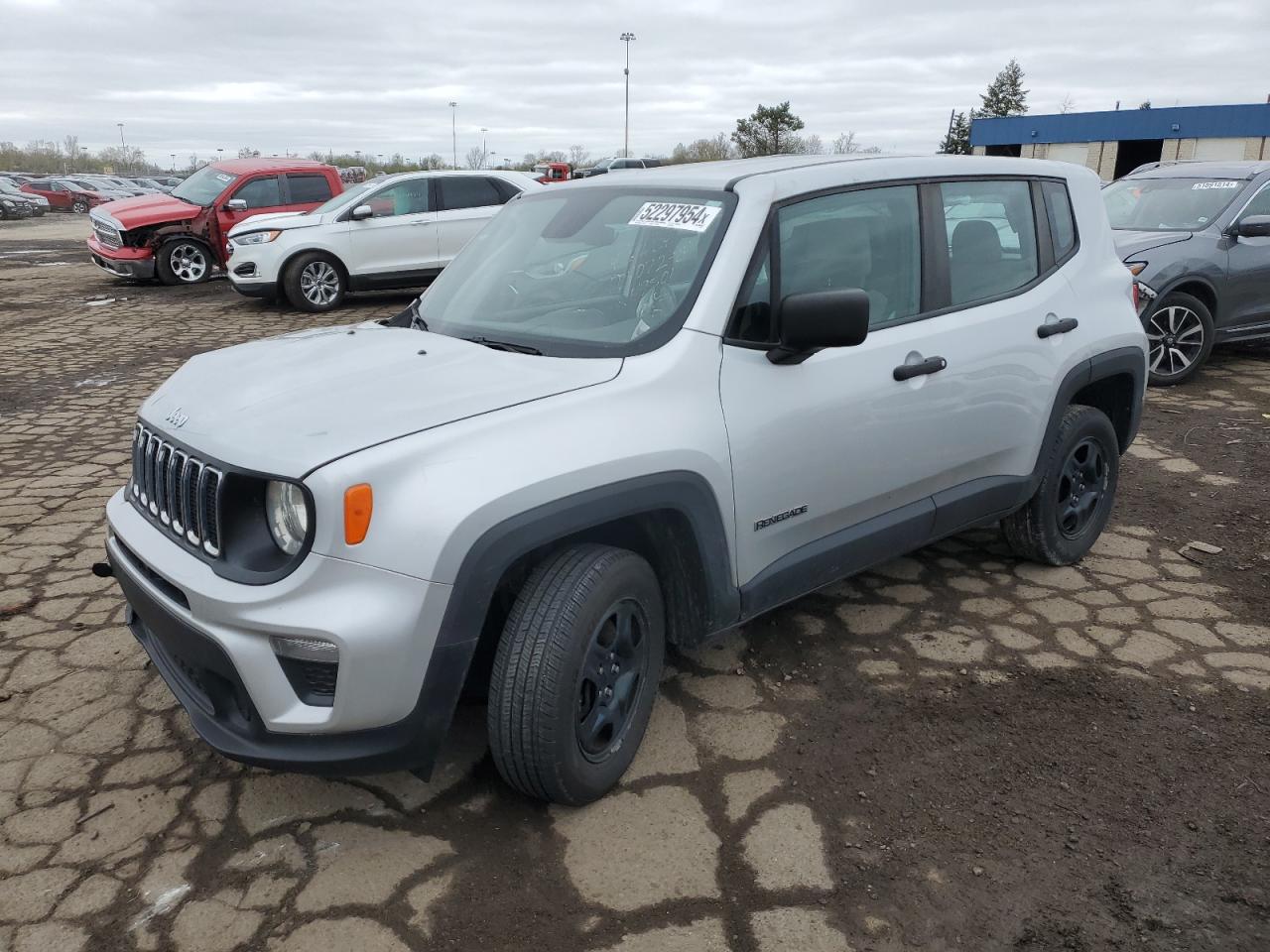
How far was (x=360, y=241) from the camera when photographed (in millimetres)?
12141

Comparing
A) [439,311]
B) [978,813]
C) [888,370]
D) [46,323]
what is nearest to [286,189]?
[46,323]

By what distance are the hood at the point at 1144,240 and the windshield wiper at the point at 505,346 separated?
6288 mm

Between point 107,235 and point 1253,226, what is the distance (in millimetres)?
14252

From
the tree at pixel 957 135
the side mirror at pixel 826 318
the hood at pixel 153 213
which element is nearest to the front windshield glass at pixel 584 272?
the side mirror at pixel 826 318

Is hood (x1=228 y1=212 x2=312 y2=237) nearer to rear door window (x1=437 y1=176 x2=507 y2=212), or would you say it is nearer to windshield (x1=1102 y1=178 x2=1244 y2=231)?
rear door window (x1=437 y1=176 x2=507 y2=212)

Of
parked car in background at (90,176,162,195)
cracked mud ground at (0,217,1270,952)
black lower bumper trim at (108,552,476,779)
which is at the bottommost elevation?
cracked mud ground at (0,217,1270,952)

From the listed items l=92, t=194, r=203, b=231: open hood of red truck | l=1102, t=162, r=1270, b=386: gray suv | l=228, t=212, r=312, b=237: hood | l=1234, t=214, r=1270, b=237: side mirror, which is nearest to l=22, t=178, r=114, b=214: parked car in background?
l=92, t=194, r=203, b=231: open hood of red truck

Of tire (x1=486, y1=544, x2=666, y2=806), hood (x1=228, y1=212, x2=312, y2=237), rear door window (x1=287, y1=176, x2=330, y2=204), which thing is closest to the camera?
tire (x1=486, y1=544, x2=666, y2=806)

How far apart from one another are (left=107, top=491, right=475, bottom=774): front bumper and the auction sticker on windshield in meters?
1.48

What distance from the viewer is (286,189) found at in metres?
13.9

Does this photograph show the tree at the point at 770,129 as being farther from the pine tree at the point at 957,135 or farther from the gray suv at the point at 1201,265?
the gray suv at the point at 1201,265

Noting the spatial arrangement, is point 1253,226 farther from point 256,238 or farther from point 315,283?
point 256,238

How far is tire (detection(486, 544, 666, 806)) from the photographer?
8.25 ft

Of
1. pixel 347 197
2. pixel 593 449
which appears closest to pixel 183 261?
pixel 347 197
